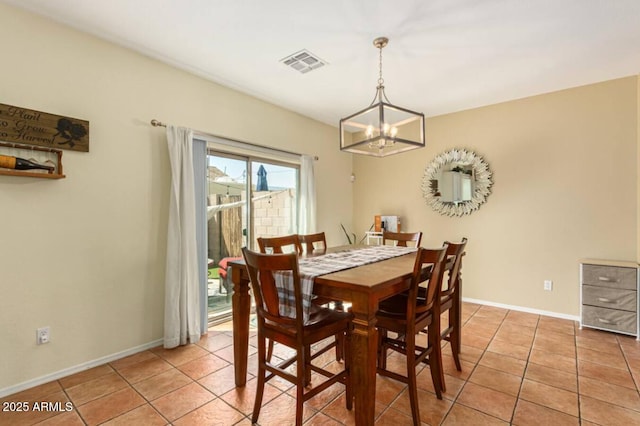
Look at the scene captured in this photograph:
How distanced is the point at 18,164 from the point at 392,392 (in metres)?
2.92

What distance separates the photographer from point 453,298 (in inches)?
92.7

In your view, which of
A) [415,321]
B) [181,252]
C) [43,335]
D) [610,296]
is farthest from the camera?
[610,296]

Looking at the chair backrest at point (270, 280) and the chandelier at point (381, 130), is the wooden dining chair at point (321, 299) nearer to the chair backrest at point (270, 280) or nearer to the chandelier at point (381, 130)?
the chair backrest at point (270, 280)

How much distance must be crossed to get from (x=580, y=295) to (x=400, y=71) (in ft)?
9.78

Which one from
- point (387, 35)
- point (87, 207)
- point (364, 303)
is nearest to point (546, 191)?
point (387, 35)

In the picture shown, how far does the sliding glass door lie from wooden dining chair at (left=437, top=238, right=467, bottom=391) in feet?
7.50

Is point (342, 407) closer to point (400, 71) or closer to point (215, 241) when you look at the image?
point (215, 241)

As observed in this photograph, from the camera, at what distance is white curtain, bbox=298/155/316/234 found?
4164mm

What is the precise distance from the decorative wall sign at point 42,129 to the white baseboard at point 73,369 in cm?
164

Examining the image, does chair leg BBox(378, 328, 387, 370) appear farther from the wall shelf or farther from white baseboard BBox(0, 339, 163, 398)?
the wall shelf

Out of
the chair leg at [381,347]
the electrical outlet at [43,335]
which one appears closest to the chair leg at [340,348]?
the chair leg at [381,347]

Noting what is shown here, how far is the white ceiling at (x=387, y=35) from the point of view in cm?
207

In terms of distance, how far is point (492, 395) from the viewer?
200 centimetres

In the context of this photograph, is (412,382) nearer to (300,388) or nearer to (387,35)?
(300,388)
